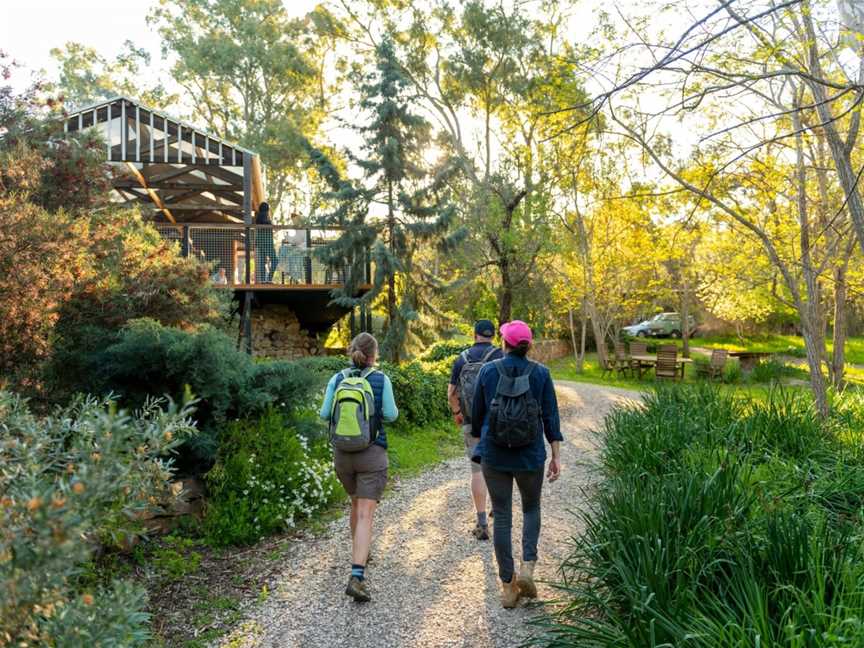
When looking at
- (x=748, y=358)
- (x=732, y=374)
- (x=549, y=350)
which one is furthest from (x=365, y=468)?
(x=549, y=350)

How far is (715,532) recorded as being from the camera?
11.4ft

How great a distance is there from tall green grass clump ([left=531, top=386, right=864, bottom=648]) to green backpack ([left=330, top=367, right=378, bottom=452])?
1512mm

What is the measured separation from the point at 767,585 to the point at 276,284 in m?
14.4

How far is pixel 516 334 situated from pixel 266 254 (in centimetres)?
1310

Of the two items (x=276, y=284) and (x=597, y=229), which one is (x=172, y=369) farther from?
(x=597, y=229)

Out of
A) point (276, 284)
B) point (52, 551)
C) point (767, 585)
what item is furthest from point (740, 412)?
point (276, 284)

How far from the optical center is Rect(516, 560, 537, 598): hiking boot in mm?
4020

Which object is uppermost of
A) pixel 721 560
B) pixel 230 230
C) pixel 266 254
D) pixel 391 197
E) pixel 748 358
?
pixel 391 197

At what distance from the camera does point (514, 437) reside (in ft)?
12.4

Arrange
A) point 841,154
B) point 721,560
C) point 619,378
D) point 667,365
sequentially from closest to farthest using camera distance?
1. point 721,560
2. point 841,154
3. point 667,365
4. point 619,378

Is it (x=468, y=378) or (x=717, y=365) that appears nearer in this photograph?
(x=468, y=378)

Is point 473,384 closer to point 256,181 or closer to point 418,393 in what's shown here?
point 418,393

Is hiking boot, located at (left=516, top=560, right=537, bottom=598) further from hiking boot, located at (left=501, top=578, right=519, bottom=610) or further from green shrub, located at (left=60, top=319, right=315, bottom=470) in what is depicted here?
green shrub, located at (left=60, top=319, right=315, bottom=470)

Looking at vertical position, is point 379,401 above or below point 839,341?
below
